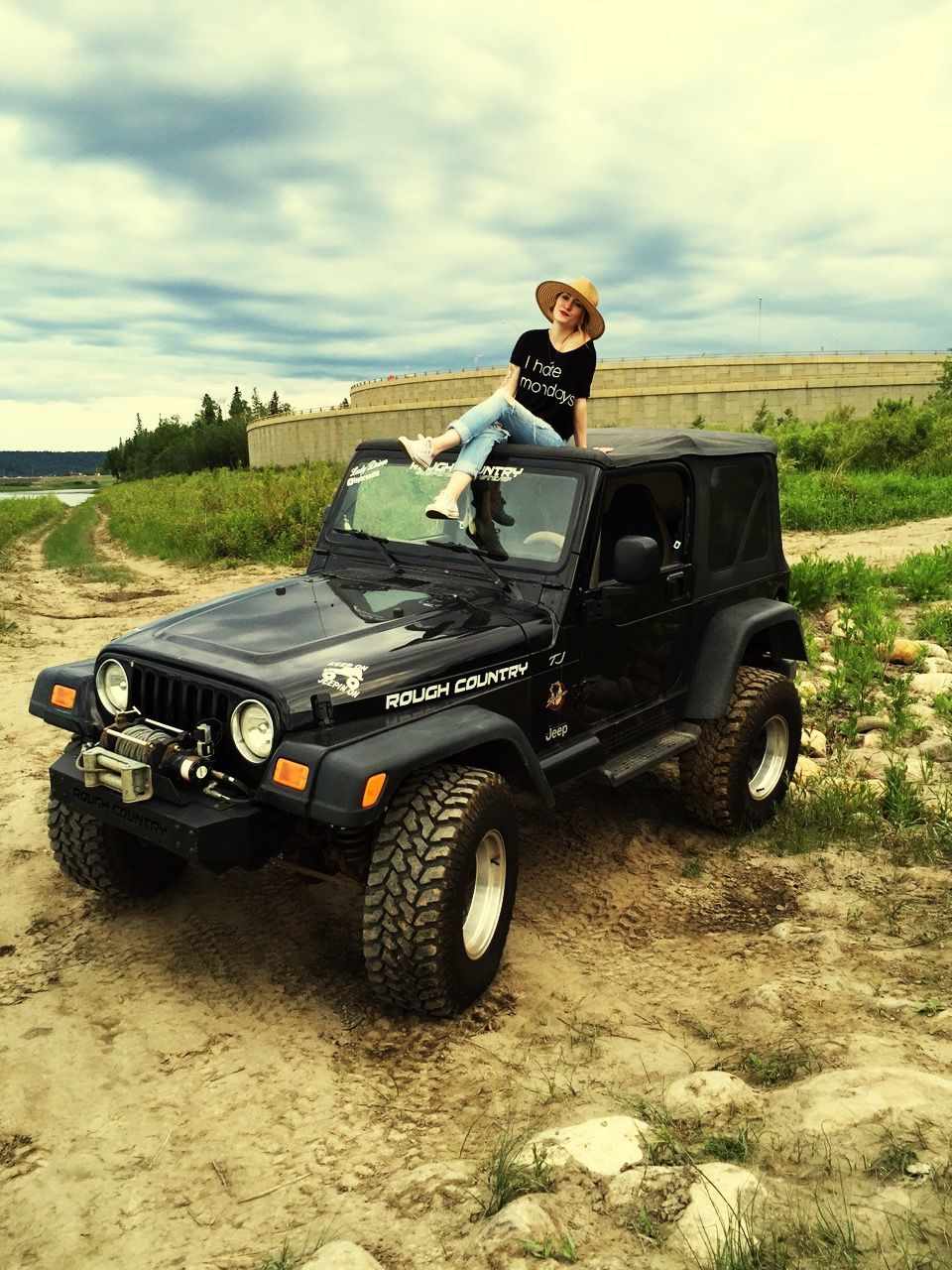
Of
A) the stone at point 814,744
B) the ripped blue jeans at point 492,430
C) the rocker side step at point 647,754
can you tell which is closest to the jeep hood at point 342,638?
the ripped blue jeans at point 492,430

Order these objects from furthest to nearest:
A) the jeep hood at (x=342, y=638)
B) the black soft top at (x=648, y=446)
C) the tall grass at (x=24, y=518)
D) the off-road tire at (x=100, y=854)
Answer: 1. the tall grass at (x=24, y=518)
2. the black soft top at (x=648, y=446)
3. the off-road tire at (x=100, y=854)
4. the jeep hood at (x=342, y=638)

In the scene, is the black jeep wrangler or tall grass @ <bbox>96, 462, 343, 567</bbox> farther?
tall grass @ <bbox>96, 462, 343, 567</bbox>

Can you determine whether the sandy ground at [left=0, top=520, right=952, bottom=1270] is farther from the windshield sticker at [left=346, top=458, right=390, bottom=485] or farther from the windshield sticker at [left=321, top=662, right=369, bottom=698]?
the windshield sticker at [left=346, top=458, right=390, bottom=485]

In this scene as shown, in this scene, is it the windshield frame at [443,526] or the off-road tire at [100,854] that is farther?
the windshield frame at [443,526]

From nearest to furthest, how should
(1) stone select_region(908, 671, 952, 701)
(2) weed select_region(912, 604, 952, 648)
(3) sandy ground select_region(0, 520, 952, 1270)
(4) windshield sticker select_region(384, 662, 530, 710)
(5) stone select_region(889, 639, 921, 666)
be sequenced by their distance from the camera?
(3) sandy ground select_region(0, 520, 952, 1270), (4) windshield sticker select_region(384, 662, 530, 710), (1) stone select_region(908, 671, 952, 701), (5) stone select_region(889, 639, 921, 666), (2) weed select_region(912, 604, 952, 648)

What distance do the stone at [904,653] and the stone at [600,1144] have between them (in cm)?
643

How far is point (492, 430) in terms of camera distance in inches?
178

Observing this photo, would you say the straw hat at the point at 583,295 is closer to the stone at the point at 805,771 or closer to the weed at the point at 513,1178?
the stone at the point at 805,771

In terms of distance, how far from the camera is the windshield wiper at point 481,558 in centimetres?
430

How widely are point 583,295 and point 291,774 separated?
127 inches

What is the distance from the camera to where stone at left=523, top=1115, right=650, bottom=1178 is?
2.61 m

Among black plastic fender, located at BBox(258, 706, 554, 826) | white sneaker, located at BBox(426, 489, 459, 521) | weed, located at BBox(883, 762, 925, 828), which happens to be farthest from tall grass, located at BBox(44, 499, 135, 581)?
black plastic fender, located at BBox(258, 706, 554, 826)

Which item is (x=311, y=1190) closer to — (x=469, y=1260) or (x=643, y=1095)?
(x=469, y=1260)

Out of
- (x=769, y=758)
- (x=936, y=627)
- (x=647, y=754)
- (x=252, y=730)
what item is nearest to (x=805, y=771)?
(x=769, y=758)
